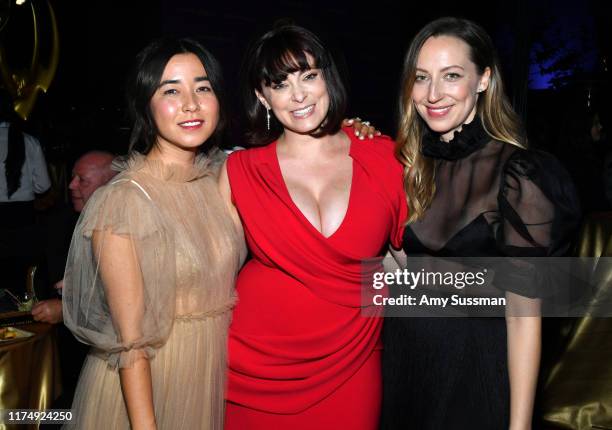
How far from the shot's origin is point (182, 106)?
5.64ft

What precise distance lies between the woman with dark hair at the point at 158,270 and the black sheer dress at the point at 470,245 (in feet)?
2.00

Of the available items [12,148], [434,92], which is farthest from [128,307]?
[12,148]

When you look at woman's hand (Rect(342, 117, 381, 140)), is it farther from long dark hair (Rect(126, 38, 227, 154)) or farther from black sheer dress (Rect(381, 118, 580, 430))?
long dark hair (Rect(126, 38, 227, 154))

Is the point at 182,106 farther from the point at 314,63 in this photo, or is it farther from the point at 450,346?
the point at 450,346

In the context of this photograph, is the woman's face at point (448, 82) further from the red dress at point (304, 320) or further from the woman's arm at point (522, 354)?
the woman's arm at point (522, 354)

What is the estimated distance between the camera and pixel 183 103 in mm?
1720

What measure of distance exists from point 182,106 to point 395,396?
120 cm

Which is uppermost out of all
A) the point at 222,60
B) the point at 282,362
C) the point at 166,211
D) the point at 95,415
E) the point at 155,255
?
the point at 222,60

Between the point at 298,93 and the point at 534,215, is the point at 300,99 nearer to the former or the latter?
the point at 298,93

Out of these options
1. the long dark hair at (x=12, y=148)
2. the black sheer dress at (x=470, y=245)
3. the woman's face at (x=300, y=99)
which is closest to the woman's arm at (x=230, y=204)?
the woman's face at (x=300, y=99)

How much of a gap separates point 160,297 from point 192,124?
0.56 metres

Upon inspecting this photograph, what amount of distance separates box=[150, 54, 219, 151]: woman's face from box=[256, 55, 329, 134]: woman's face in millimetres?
243

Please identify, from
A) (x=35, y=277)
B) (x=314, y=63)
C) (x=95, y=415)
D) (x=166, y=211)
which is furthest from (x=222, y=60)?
(x=95, y=415)

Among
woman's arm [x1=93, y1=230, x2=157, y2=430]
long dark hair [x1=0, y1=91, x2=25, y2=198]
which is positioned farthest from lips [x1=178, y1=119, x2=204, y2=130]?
long dark hair [x1=0, y1=91, x2=25, y2=198]
